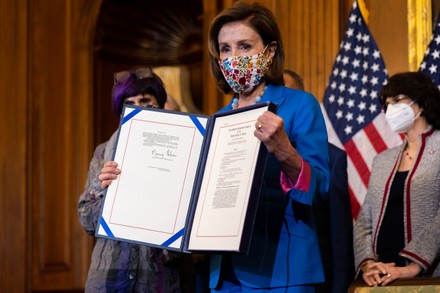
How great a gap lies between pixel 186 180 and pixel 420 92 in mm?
1616

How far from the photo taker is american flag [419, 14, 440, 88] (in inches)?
180

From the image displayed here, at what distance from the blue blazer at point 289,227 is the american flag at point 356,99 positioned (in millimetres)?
2324

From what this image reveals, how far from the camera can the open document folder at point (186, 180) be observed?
7.73 ft

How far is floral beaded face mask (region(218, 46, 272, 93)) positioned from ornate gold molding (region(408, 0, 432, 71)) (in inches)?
93.8

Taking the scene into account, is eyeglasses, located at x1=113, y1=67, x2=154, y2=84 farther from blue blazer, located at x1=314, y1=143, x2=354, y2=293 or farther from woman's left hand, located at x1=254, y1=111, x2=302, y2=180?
woman's left hand, located at x1=254, y1=111, x2=302, y2=180

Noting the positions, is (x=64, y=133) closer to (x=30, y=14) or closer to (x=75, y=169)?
(x=75, y=169)

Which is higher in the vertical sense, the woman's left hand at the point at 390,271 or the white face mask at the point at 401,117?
the white face mask at the point at 401,117

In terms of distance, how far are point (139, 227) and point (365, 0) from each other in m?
2.87

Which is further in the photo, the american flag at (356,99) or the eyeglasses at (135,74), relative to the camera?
the american flag at (356,99)

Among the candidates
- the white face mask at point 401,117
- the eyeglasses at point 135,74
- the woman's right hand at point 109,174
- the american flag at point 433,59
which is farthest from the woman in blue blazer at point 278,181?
the american flag at point 433,59

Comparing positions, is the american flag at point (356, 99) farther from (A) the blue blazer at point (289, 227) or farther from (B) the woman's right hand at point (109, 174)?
(A) the blue blazer at point (289, 227)

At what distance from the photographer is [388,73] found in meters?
4.91

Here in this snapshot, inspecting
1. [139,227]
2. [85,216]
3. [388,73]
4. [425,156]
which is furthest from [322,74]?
[139,227]

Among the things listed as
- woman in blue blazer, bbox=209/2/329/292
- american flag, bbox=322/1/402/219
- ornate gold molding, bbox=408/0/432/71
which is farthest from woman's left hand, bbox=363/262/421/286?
ornate gold molding, bbox=408/0/432/71
